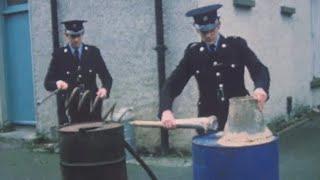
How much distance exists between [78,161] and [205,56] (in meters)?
1.24

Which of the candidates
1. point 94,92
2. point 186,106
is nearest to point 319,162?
point 186,106

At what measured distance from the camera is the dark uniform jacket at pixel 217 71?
4.92 metres

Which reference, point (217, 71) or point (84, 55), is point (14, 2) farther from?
point (217, 71)

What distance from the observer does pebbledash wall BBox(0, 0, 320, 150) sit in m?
8.60

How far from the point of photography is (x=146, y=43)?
8.87m

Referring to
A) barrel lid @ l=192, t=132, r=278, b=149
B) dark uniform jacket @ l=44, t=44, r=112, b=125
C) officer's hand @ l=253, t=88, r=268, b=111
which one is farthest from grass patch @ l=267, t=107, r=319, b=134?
barrel lid @ l=192, t=132, r=278, b=149

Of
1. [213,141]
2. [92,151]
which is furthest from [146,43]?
[213,141]

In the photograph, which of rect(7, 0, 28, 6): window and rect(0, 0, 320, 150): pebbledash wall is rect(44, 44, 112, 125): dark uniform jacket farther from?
rect(7, 0, 28, 6): window

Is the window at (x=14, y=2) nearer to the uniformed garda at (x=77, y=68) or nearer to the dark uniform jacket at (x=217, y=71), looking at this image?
the uniformed garda at (x=77, y=68)

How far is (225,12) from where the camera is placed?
8898 mm

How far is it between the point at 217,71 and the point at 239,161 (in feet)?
4.50

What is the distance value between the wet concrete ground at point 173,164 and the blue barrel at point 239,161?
359 cm

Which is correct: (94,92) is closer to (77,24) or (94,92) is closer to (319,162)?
(77,24)

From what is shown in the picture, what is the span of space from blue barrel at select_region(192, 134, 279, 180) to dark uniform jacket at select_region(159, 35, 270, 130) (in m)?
1.15
